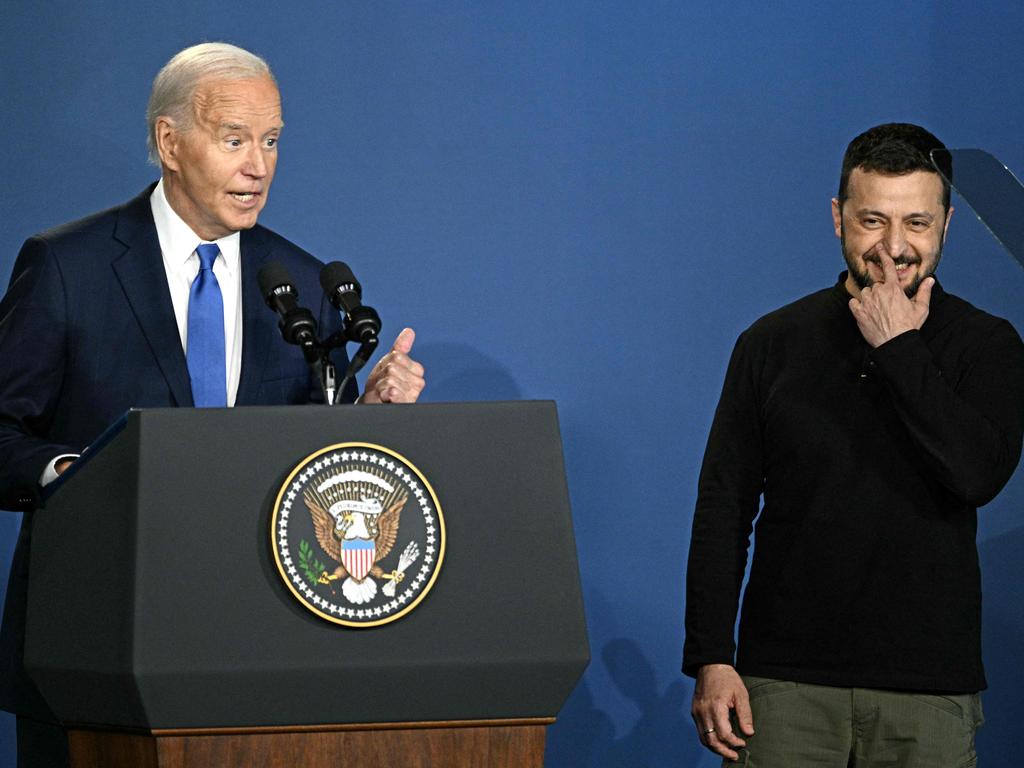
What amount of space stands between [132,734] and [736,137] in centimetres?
230

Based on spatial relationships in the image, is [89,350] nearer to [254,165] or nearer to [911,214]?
[254,165]

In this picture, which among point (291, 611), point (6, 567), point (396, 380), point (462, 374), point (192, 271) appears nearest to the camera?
point (291, 611)

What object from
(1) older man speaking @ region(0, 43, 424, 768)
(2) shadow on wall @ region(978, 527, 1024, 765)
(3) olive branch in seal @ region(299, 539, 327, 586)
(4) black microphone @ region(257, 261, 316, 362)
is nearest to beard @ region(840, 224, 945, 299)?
(1) older man speaking @ region(0, 43, 424, 768)

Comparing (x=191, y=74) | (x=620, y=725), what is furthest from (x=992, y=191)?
(x=620, y=725)

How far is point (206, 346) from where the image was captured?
1995 mm

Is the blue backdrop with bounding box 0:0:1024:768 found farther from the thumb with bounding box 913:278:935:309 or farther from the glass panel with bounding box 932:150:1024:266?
the glass panel with bounding box 932:150:1024:266

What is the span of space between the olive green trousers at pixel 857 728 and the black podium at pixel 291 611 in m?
0.80

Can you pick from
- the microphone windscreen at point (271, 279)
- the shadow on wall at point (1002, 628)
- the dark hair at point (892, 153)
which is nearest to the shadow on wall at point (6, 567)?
the microphone windscreen at point (271, 279)

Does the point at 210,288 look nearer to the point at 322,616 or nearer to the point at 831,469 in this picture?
the point at 322,616

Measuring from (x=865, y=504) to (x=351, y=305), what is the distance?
0.89m

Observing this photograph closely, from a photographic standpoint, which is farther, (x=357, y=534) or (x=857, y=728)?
(x=857, y=728)

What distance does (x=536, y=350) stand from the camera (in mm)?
3271

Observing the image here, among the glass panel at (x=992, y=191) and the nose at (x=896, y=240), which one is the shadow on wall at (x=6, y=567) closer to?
the nose at (x=896, y=240)

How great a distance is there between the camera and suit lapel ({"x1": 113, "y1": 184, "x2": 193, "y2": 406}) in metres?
1.97
